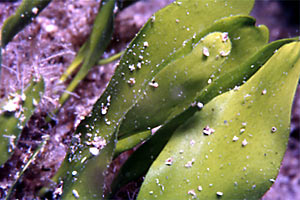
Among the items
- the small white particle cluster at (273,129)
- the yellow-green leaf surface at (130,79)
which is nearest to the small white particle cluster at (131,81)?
the yellow-green leaf surface at (130,79)

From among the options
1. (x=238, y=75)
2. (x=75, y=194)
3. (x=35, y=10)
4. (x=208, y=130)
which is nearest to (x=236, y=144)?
(x=208, y=130)

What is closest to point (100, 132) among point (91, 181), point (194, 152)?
point (91, 181)

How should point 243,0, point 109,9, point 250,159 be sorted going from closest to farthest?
point 250,159, point 243,0, point 109,9

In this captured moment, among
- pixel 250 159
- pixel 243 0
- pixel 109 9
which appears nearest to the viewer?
pixel 250 159

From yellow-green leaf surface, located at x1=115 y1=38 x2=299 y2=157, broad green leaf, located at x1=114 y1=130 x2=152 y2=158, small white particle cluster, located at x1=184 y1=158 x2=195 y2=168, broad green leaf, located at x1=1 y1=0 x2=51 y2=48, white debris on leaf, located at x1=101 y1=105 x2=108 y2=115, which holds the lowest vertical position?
small white particle cluster, located at x1=184 y1=158 x2=195 y2=168

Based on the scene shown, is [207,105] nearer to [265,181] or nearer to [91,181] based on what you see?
[265,181]

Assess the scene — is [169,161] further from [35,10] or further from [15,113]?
[35,10]

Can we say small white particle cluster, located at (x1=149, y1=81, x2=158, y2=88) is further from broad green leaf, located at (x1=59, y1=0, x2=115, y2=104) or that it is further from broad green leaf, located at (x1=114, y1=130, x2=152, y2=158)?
broad green leaf, located at (x1=59, y1=0, x2=115, y2=104)

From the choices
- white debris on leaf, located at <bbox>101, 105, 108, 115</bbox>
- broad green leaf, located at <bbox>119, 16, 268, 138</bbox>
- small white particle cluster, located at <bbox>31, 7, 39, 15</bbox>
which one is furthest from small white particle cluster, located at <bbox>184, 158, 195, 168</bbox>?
small white particle cluster, located at <bbox>31, 7, 39, 15</bbox>
